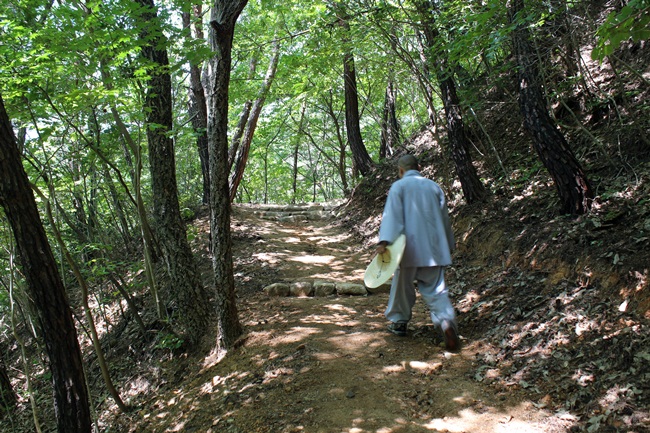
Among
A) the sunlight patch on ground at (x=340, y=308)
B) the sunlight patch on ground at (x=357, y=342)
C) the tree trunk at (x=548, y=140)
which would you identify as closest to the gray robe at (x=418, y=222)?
the sunlight patch on ground at (x=357, y=342)

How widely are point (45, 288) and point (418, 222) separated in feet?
11.7

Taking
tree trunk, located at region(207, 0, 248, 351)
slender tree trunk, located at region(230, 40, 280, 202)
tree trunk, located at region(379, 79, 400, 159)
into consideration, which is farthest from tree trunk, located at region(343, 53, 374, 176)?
tree trunk, located at region(207, 0, 248, 351)

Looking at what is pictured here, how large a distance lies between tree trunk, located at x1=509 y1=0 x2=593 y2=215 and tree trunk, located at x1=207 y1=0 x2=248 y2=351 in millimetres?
3242

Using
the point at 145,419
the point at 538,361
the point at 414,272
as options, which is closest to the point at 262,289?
the point at 145,419

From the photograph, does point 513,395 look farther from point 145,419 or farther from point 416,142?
point 416,142

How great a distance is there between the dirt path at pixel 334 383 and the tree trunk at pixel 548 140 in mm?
2220

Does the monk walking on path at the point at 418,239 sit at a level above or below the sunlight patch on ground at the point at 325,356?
above

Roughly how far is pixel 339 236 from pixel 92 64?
7.50 m

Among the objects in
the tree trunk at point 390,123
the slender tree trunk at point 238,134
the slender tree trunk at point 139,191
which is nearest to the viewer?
the slender tree trunk at point 139,191

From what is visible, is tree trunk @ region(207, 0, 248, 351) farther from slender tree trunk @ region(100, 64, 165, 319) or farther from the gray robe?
the gray robe

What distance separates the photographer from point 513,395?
3.29 metres

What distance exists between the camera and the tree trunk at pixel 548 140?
5.02m

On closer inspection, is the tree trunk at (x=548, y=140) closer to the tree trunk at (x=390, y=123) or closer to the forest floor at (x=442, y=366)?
the forest floor at (x=442, y=366)

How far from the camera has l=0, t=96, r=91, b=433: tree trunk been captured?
3.72 metres
